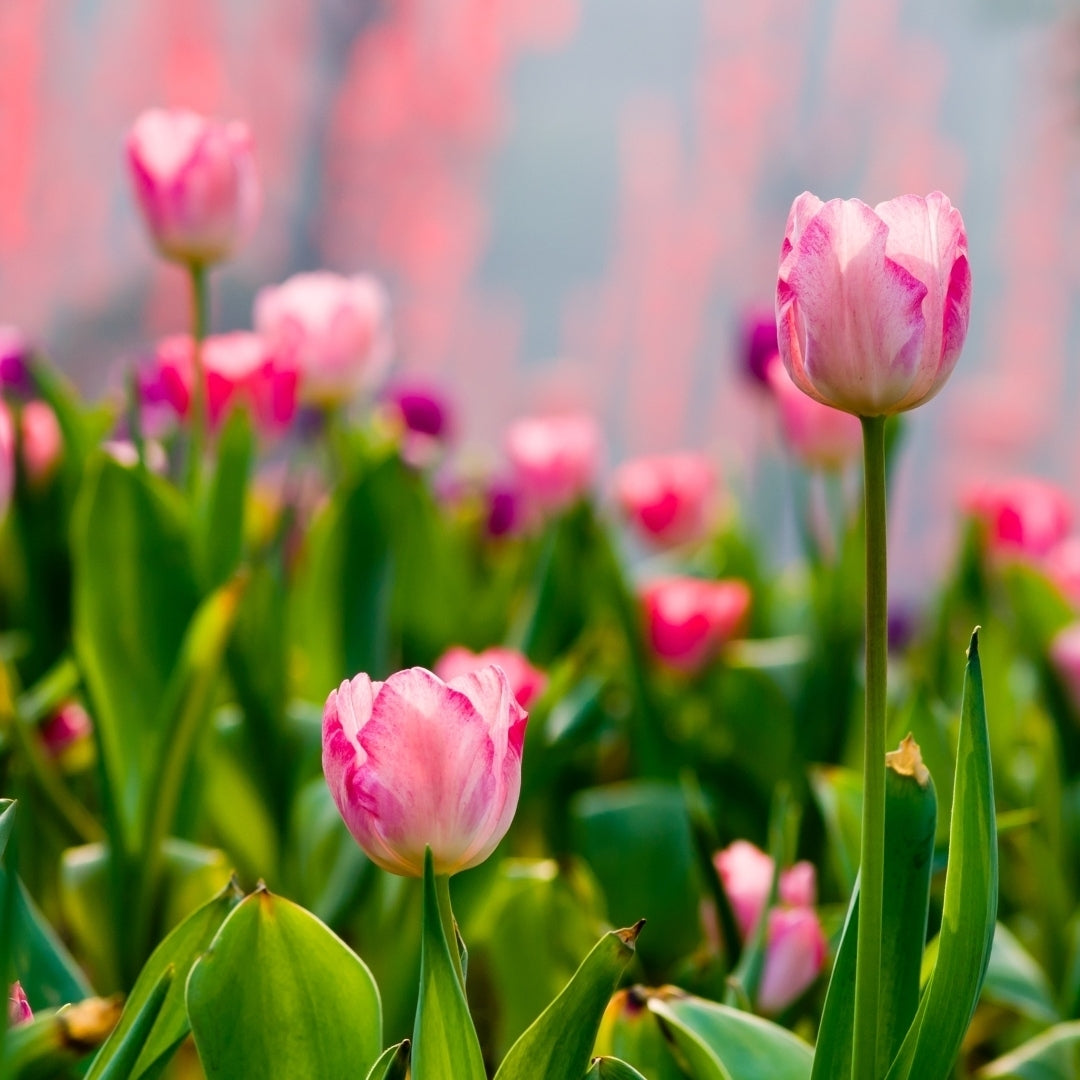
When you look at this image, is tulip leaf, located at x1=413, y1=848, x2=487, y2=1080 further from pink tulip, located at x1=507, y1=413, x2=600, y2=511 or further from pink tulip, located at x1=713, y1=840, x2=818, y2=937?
pink tulip, located at x1=507, y1=413, x2=600, y2=511

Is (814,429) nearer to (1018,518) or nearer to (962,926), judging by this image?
(1018,518)

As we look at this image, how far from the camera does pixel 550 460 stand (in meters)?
1.10

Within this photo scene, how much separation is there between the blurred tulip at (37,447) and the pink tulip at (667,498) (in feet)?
1.59

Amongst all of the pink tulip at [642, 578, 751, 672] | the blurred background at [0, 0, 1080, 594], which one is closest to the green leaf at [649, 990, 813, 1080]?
the pink tulip at [642, 578, 751, 672]

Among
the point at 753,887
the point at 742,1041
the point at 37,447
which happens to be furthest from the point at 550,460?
the point at 742,1041

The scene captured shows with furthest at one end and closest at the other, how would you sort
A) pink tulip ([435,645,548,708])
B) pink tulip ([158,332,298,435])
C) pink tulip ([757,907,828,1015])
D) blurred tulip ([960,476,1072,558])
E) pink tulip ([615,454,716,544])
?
pink tulip ([615,454,716,544]) → blurred tulip ([960,476,1072,558]) → pink tulip ([158,332,298,435]) → pink tulip ([435,645,548,708]) → pink tulip ([757,907,828,1015])

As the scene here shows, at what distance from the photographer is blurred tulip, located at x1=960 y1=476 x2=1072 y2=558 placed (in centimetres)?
104

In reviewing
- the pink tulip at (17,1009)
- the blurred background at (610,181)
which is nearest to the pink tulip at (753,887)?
the pink tulip at (17,1009)

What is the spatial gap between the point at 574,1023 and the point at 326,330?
0.61 metres

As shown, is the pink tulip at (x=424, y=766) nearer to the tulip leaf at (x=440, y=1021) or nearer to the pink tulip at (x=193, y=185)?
the tulip leaf at (x=440, y=1021)

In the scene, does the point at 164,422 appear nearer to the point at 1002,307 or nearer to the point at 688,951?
the point at 688,951

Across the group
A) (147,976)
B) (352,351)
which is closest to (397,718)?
(147,976)

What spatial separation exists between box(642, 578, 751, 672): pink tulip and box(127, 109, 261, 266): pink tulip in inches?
12.6

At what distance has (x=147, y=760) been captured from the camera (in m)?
0.64
